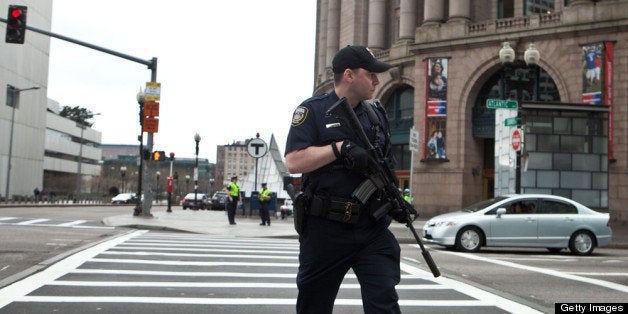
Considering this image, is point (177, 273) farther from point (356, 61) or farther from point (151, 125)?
point (151, 125)

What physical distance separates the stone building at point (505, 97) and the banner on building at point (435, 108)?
0.06 m

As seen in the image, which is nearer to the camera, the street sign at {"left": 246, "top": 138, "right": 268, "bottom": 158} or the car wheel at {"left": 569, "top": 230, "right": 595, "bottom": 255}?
the car wheel at {"left": 569, "top": 230, "right": 595, "bottom": 255}

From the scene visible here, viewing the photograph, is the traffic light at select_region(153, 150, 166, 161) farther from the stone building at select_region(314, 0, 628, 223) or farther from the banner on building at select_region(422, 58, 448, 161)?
the banner on building at select_region(422, 58, 448, 161)

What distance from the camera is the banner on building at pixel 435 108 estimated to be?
37.5m

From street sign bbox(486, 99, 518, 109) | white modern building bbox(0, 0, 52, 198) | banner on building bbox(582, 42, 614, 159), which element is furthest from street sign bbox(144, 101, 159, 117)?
white modern building bbox(0, 0, 52, 198)

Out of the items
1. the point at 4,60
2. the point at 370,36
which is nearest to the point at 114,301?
the point at 370,36

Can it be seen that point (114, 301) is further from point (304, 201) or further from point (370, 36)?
point (370, 36)

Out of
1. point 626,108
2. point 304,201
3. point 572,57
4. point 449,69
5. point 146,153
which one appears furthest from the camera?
point 449,69

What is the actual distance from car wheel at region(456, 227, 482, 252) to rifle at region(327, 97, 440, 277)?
12987 millimetres

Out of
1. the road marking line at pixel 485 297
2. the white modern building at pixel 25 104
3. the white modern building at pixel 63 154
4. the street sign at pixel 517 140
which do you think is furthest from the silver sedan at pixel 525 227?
the white modern building at pixel 63 154

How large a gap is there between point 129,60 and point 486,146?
2298 cm

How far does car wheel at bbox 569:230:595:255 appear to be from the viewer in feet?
55.4

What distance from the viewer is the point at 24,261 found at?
10.8m

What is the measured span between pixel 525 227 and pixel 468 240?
1.53m
